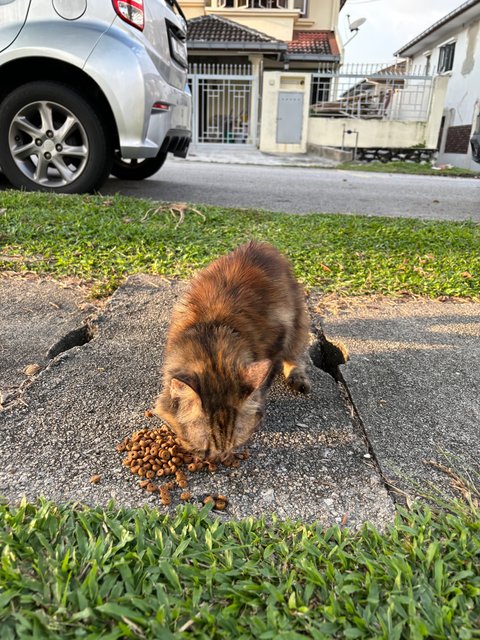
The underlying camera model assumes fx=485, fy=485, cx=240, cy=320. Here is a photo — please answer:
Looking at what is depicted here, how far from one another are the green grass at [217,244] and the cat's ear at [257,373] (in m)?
2.05

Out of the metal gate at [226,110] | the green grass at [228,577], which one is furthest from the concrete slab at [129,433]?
the metal gate at [226,110]

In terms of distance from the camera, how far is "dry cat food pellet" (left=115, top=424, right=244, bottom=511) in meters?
1.81

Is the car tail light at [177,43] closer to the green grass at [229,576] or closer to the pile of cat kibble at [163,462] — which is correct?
the pile of cat kibble at [163,462]

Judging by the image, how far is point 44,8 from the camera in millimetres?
4855

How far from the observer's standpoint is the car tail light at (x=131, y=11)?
193 inches

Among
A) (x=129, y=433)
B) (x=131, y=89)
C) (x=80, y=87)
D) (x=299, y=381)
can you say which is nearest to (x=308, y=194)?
(x=131, y=89)

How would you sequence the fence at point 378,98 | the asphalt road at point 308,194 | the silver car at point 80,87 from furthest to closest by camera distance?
the fence at point 378,98 → the asphalt road at point 308,194 → the silver car at point 80,87

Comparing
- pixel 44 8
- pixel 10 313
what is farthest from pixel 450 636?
→ pixel 44 8

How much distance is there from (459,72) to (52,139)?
24.1m

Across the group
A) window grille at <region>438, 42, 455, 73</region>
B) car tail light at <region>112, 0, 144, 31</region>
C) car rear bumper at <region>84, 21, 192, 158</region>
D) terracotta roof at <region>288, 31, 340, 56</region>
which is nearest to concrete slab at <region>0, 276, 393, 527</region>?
car rear bumper at <region>84, 21, 192, 158</region>

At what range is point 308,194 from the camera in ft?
26.4

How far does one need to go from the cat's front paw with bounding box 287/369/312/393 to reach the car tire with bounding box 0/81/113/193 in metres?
3.85

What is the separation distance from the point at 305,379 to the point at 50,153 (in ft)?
13.9

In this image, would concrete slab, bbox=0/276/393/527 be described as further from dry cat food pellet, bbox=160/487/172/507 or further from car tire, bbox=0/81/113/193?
car tire, bbox=0/81/113/193
